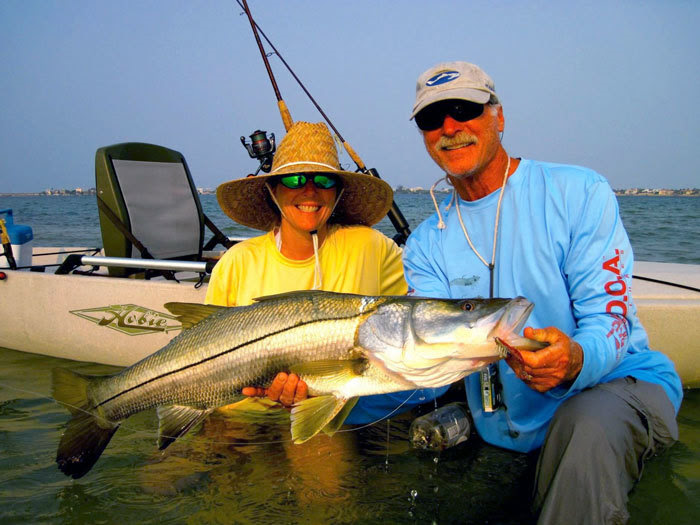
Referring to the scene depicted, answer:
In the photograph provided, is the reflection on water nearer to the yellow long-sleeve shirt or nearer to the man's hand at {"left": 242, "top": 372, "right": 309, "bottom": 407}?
the man's hand at {"left": 242, "top": 372, "right": 309, "bottom": 407}

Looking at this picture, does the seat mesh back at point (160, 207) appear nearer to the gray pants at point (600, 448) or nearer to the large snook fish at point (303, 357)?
the large snook fish at point (303, 357)

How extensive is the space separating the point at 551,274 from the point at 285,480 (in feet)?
6.76

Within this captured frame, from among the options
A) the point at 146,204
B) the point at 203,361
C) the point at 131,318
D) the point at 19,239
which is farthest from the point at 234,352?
the point at 19,239

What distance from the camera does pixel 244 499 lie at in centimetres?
315

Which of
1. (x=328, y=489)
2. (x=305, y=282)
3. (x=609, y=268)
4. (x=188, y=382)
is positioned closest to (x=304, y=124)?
(x=305, y=282)

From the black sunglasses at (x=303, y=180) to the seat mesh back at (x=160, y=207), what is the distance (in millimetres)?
2763

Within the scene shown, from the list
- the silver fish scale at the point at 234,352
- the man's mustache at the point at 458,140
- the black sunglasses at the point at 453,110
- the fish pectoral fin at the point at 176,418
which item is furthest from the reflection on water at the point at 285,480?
the black sunglasses at the point at 453,110

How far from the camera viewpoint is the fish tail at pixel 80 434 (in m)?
2.89

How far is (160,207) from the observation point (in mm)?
5789

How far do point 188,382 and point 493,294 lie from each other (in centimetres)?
171

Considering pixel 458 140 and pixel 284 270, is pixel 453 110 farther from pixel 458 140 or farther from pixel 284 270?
pixel 284 270

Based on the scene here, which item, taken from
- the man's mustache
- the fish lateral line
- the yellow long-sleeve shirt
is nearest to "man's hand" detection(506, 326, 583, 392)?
the fish lateral line

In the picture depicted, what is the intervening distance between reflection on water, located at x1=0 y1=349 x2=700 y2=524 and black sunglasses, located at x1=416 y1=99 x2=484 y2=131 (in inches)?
75.7

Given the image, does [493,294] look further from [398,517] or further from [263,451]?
[263,451]
